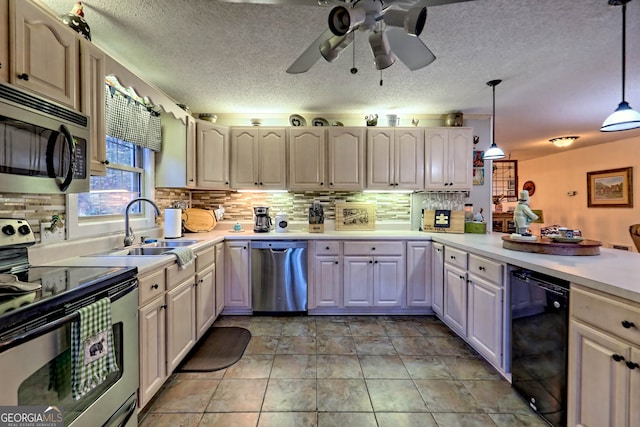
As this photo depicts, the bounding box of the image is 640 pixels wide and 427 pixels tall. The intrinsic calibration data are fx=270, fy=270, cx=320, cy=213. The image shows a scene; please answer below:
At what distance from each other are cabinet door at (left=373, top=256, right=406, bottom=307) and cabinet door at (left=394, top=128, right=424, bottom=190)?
94 cm

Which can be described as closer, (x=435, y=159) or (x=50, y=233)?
(x=50, y=233)

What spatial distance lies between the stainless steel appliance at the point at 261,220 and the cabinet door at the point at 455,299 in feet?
6.62

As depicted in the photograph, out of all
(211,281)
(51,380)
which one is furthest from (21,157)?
(211,281)

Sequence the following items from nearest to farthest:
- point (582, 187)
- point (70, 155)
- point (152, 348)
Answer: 1. point (70, 155)
2. point (152, 348)
3. point (582, 187)

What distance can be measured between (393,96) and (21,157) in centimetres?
290

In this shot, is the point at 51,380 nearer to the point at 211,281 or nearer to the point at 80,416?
the point at 80,416

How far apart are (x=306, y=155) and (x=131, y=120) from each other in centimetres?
173

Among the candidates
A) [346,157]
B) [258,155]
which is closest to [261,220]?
[258,155]

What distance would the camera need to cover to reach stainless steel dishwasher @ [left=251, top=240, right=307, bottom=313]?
2.93m

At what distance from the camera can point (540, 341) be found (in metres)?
1.53

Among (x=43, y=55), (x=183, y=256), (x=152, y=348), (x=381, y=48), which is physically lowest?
(x=152, y=348)

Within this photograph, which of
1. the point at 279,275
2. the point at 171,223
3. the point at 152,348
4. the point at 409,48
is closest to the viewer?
the point at 409,48

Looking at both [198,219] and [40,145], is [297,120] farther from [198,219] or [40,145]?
[40,145]

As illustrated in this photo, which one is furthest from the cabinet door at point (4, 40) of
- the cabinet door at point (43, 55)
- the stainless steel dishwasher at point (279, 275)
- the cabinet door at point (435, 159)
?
the cabinet door at point (435, 159)
